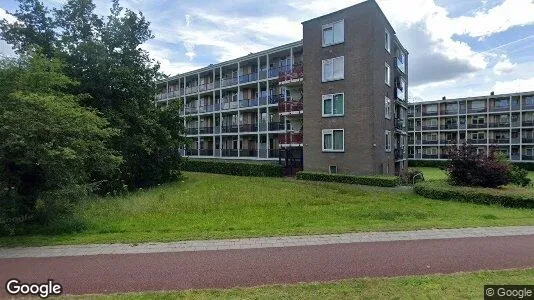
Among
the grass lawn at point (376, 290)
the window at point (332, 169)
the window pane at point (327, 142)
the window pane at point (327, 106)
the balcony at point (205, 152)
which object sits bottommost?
the grass lawn at point (376, 290)

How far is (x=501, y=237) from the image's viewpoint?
31.9ft

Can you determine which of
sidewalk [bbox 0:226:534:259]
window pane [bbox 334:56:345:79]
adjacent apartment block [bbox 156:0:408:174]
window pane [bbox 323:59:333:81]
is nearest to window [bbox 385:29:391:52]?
adjacent apartment block [bbox 156:0:408:174]

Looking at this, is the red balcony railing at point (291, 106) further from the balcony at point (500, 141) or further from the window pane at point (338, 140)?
the balcony at point (500, 141)

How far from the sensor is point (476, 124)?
6144 cm

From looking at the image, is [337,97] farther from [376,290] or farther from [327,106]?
[376,290]

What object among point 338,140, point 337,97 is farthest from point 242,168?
point 337,97

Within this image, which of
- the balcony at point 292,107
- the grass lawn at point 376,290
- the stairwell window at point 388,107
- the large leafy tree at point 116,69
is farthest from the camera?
the balcony at point 292,107

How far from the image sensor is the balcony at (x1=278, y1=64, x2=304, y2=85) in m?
32.9

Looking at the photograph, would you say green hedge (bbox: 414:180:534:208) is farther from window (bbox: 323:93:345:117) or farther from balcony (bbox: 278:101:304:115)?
balcony (bbox: 278:101:304:115)

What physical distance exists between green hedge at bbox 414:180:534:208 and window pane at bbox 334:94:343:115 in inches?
393

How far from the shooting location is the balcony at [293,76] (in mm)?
32862

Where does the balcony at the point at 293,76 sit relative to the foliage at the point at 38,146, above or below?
above

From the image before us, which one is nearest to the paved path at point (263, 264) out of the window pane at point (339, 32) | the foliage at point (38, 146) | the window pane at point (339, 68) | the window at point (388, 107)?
the foliage at point (38, 146)

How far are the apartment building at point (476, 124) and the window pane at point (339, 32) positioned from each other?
1132 inches
